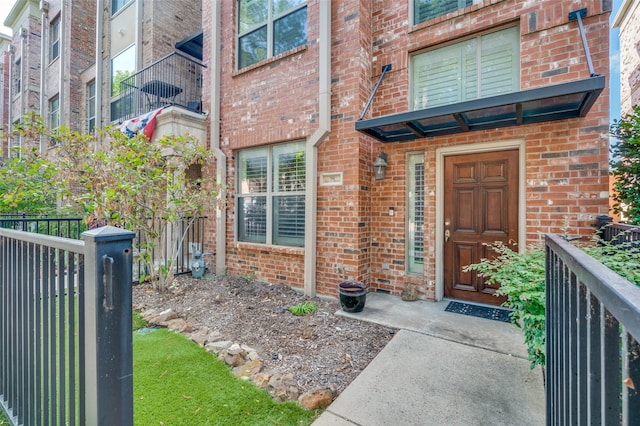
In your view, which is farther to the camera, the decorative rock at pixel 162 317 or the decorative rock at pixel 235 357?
the decorative rock at pixel 162 317

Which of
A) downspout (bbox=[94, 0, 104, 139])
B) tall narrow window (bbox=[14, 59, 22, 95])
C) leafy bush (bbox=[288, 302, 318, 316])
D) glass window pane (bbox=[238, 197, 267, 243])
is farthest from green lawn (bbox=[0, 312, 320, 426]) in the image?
tall narrow window (bbox=[14, 59, 22, 95])

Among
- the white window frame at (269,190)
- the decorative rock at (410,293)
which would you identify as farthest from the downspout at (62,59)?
the decorative rock at (410,293)

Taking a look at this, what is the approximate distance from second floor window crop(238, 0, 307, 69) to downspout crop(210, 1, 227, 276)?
1.62ft

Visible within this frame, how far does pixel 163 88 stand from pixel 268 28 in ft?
12.7

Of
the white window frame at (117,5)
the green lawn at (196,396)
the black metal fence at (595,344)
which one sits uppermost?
the white window frame at (117,5)

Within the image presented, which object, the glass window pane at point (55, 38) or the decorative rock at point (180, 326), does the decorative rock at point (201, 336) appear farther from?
the glass window pane at point (55, 38)

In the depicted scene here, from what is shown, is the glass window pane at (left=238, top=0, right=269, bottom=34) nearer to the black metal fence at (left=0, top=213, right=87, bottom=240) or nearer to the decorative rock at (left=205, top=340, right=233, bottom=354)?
the black metal fence at (left=0, top=213, right=87, bottom=240)

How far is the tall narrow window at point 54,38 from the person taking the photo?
11.9 meters

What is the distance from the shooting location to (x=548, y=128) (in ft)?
12.5

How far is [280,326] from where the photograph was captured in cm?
372

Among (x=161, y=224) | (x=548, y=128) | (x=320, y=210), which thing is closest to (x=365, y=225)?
(x=320, y=210)

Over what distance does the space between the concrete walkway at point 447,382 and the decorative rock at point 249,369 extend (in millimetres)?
793

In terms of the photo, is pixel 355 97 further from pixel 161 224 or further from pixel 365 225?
pixel 161 224

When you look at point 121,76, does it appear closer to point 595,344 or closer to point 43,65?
point 43,65
